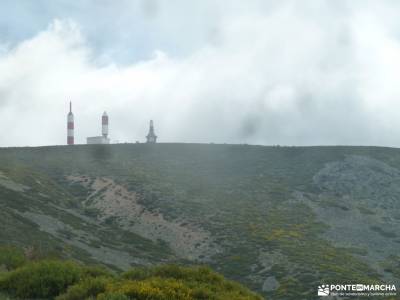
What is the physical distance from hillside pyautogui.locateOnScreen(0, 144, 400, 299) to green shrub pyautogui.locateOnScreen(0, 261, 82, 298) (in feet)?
46.8

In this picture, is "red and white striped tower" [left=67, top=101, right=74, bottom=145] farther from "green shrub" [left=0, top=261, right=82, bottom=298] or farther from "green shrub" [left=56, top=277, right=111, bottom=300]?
"green shrub" [left=56, top=277, right=111, bottom=300]

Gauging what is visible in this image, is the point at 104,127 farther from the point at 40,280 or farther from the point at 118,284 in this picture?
the point at 118,284

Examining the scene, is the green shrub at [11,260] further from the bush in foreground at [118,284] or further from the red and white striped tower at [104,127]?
the red and white striped tower at [104,127]

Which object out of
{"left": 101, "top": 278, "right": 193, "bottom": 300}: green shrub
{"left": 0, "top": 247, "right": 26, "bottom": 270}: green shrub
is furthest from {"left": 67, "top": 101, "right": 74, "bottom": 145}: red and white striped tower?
{"left": 101, "top": 278, "right": 193, "bottom": 300}: green shrub

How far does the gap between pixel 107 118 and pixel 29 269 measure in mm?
89325

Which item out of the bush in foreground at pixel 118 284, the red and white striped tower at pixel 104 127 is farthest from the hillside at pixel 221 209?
the bush in foreground at pixel 118 284

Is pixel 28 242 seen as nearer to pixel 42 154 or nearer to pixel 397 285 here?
pixel 397 285

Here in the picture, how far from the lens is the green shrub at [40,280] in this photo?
1833 centimetres

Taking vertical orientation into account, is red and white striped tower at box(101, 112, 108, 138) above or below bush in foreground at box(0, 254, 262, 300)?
above

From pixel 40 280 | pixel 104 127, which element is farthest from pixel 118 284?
pixel 104 127

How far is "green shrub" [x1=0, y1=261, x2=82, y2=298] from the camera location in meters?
18.3

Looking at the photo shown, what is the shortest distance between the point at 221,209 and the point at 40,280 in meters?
46.4

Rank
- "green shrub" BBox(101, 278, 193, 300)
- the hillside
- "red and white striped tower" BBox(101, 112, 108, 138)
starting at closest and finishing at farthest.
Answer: "green shrub" BBox(101, 278, 193, 300) → the hillside → "red and white striped tower" BBox(101, 112, 108, 138)

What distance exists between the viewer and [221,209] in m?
64.1
